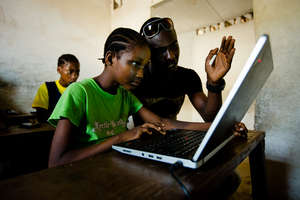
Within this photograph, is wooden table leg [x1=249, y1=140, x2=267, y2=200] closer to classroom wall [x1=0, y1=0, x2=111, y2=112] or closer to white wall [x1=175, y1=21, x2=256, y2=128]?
white wall [x1=175, y1=21, x2=256, y2=128]

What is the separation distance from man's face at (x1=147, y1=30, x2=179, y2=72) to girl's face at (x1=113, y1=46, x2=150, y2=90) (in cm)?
30

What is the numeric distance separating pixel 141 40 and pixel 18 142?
1.17m

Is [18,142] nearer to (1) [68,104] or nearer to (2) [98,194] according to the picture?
(1) [68,104]

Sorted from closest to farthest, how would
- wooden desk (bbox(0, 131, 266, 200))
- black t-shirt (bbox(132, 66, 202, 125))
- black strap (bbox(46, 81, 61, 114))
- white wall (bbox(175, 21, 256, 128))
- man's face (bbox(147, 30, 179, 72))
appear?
1. wooden desk (bbox(0, 131, 266, 200))
2. man's face (bbox(147, 30, 179, 72))
3. black t-shirt (bbox(132, 66, 202, 125))
4. black strap (bbox(46, 81, 61, 114))
5. white wall (bbox(175, 21, 256, 128))

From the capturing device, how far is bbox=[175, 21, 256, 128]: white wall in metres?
3.05

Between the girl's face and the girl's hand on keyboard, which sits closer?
the girl's hand on keyboard

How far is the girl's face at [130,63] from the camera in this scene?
3.14ft

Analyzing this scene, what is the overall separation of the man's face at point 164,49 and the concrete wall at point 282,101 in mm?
714

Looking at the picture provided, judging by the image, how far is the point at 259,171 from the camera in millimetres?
889

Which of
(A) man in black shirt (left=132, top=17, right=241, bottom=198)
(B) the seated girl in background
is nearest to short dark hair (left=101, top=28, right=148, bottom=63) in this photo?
(B) the seated girl in background

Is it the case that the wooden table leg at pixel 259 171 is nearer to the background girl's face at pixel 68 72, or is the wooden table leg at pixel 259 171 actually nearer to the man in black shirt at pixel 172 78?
the man in black shirt at pixel 172 78

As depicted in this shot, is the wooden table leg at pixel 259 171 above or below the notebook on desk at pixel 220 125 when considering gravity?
below

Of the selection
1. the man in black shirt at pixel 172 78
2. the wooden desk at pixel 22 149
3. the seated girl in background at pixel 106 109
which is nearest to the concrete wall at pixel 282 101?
the man in black shirt at pixel 172 78

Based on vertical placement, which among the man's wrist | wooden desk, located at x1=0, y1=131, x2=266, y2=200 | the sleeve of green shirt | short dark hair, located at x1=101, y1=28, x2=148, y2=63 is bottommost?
wooden desk, located at x1=0, y1=131, x2=266, y2=200
